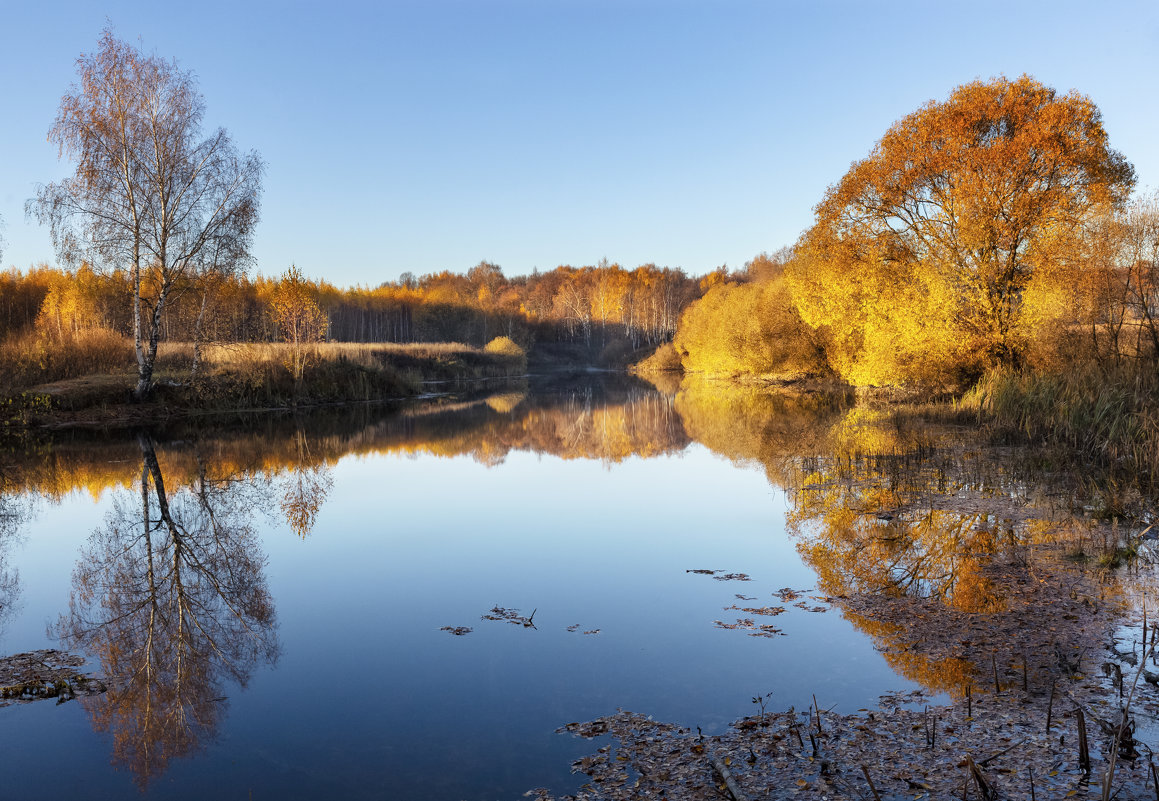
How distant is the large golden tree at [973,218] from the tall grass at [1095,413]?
5019 mm

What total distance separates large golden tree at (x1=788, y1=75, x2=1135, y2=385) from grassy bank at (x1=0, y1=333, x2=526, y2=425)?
21.5 metres

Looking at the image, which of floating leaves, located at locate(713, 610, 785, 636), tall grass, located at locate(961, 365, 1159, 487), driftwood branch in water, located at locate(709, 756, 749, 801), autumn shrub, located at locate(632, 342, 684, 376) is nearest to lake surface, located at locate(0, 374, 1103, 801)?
floating leaves, located at locate(713, 610, 785, 636)

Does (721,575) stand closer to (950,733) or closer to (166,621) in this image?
(950,733)

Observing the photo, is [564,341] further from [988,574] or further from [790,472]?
[988,574]

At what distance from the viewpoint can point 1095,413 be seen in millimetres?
11562

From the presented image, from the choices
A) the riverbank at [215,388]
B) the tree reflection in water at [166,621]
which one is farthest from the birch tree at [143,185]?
the tree reflection in water at [166,621]

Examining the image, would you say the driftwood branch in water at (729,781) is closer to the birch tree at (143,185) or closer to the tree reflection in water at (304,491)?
the tree reflection in water at (304,491)

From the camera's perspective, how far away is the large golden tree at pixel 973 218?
1906 centimetres

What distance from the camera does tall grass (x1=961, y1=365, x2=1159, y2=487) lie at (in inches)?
392

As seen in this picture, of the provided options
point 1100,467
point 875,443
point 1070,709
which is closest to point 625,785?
point 1070,709

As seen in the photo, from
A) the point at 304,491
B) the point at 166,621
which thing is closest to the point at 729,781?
the point at 166,621

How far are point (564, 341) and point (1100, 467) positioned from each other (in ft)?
262

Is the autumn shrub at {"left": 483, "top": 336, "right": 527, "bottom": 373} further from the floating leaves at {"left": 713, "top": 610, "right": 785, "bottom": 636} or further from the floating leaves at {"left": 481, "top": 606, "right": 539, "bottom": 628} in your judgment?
the floating leaves at {"left": 713, "top": 610, "right": 785, "bottom": 636}

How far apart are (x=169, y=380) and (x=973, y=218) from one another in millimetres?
25750
